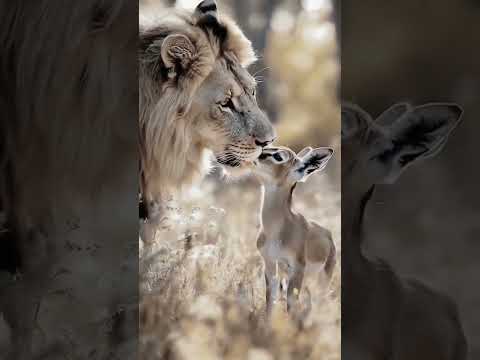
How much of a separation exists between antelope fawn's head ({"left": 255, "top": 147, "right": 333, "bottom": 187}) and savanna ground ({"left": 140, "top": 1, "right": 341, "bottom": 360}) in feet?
0.11

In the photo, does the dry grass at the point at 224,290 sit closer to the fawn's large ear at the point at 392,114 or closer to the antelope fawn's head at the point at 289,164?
the antelope fawn's head at the point at 289,164

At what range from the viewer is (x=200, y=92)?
2539mm

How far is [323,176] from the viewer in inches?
97.0

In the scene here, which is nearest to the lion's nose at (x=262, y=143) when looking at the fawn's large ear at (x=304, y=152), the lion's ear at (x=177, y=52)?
the fawn's large ear at (x=304, y=152)

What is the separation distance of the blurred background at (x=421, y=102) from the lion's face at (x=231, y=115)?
409 mm

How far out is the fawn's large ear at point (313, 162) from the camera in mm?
2463

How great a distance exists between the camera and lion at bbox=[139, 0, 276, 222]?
8.27 ft

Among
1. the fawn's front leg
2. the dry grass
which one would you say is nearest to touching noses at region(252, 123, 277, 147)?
the dry grass

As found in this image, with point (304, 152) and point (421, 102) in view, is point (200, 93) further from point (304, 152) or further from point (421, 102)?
point (421, 102)

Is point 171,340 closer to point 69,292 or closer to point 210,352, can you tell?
point 210,352

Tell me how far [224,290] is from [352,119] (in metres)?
0.94

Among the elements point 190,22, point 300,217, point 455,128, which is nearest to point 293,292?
point 300,217

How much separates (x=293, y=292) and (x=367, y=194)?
0.53m

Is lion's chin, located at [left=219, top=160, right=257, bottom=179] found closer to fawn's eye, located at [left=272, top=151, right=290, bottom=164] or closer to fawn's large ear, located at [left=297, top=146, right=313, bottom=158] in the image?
fawn's eye, located at [left=272, top=151, right=290, bottom=164]
